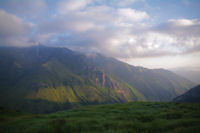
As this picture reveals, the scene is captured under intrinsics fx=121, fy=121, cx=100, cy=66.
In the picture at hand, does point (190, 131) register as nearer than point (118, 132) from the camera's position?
Yes

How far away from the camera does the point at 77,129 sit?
15344mm

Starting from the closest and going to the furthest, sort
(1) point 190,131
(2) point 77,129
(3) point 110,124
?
1. (1) point 190,131
2. (2) point 77,129
3. (3) point 110,124

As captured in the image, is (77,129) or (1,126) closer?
(77,129)

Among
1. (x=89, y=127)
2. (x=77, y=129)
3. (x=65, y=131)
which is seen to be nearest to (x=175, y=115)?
(x=89, y=127)

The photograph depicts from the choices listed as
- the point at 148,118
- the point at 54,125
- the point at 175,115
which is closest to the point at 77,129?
the point at 54,125

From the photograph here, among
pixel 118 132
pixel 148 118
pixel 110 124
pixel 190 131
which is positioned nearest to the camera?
pixel 190 131

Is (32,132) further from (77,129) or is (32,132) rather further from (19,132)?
(77,129)

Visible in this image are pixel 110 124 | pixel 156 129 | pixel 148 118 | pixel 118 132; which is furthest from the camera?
pixel 148 118

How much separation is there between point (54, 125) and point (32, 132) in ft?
8.27

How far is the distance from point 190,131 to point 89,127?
11022 mm

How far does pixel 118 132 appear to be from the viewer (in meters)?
13.3

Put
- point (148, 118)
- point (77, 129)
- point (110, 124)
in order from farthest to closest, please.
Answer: point (148, 118)
point (110, 124)
point (77, 129)

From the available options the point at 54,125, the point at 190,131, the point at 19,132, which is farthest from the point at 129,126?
the point at 19,132

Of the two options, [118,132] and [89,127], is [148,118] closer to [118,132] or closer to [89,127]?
[118,132]
